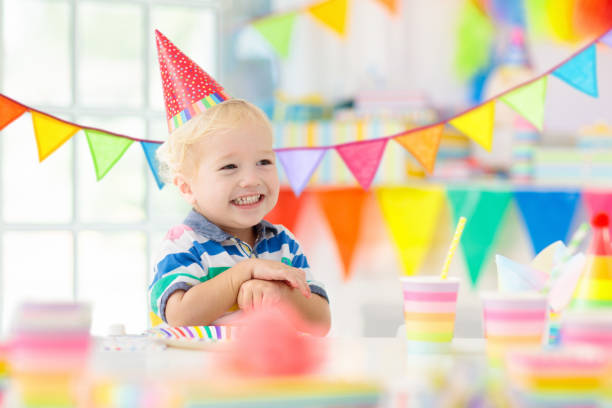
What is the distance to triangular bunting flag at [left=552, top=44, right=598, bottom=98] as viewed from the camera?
1478mm

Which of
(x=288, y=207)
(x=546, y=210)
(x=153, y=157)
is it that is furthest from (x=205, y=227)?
(x=546, y=210)

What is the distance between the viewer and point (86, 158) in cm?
269

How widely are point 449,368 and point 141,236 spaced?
219cm

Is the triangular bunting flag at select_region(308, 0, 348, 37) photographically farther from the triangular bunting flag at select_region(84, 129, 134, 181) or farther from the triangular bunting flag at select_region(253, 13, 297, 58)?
the triangular bunting flag at select_region(84, 129, 134, 181)

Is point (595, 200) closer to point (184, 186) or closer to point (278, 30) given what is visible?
point (278, 30)

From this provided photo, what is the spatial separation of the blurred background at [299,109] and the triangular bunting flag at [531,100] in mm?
949

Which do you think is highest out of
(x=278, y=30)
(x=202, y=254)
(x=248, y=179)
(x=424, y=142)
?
(x=278, y=30)

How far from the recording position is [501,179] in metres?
2.68

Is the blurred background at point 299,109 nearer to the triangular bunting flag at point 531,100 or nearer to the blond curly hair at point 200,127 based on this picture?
the triangular bunting flag at point 531,100

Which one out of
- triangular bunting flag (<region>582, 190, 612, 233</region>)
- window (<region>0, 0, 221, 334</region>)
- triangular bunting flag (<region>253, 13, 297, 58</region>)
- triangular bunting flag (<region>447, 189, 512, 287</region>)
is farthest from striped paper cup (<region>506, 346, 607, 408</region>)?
window (<region>0, 0, 221, 334</region>)

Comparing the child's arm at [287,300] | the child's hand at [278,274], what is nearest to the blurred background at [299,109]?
the child's arm at [287,300]

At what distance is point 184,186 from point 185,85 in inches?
7.1

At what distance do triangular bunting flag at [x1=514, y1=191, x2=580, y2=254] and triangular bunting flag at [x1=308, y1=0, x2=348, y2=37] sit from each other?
2.68ft

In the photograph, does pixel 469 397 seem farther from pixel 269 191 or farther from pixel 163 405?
pixel 269 191
